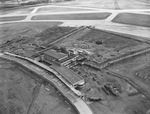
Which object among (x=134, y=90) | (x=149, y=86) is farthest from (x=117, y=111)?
(x=149, y=86)

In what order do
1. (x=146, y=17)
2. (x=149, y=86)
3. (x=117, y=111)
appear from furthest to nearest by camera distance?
(x=146, y=17), (x=149, y=86), (x=117, y=111)

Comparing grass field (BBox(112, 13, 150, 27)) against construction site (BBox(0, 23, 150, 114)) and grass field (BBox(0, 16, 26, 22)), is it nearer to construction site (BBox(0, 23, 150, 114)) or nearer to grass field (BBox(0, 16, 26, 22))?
construction site (BBox(0, 23, 150, 114))

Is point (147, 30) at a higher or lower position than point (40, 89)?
higher

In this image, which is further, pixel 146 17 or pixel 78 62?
pixel 146 17

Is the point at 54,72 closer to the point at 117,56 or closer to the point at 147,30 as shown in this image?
the point at 117,56

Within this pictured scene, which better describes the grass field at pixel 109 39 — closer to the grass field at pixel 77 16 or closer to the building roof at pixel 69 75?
the grass field at pixel 77 16

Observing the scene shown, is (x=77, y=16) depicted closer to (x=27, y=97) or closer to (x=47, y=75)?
(x=47, y=75)

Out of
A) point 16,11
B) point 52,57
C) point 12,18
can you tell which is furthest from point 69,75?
point 16,11

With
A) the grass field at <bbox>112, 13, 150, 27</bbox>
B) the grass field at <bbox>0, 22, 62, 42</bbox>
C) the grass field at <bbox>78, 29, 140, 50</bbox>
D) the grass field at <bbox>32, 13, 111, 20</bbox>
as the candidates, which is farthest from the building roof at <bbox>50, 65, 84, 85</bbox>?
the grass field at <bbox>32, 13, 111, 20</bbox>
